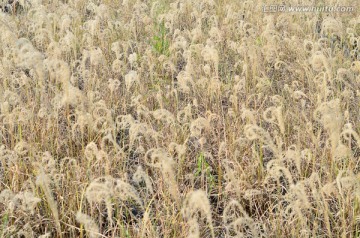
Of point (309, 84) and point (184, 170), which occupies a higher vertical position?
point (309, 84)

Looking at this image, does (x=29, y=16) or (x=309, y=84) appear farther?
(x=29, y=16)

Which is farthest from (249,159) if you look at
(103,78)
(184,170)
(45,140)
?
(103,78)

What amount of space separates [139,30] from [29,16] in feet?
3.43

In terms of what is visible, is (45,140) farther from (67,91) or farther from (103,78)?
(103,78)

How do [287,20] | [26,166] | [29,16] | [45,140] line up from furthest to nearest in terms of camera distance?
[29,16], [287,20], [45,140], [26,166]

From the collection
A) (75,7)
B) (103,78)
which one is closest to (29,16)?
(75,7)

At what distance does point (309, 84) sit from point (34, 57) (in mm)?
1669

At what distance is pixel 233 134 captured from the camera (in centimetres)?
246

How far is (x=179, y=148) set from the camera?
1985 mm

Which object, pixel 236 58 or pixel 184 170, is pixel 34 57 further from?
pixel 236 58

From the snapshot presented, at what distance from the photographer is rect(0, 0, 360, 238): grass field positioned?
187 centimetres

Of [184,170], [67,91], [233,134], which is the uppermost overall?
[67,91]

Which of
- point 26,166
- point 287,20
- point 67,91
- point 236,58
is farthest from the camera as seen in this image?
point 287,20

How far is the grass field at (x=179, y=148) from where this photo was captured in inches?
73.6
